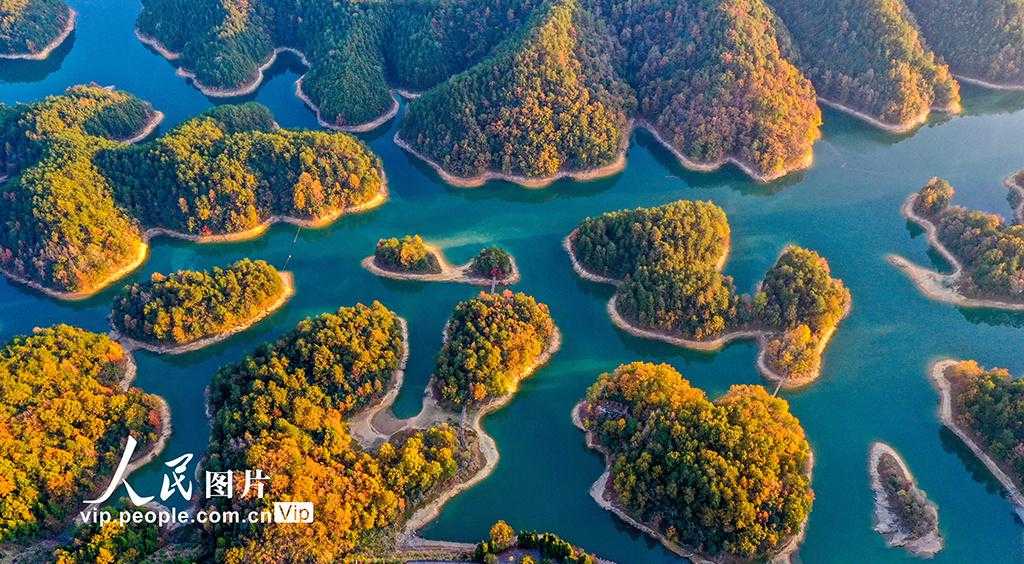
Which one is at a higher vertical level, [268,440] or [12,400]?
[12,400]

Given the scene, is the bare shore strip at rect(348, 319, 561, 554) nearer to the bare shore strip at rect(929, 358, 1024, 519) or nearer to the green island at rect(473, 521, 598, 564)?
the green island at rect(473, 521, 598, 564)

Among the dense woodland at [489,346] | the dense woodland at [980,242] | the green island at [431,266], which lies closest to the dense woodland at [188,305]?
the green island at [431,266]

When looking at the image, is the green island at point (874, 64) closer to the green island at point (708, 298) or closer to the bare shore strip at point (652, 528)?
the green island at point (708, 298)

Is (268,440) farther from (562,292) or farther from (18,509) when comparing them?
(562,292)

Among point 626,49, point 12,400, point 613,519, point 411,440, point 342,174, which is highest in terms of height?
point 626,49

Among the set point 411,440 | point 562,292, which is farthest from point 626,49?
point 411,440

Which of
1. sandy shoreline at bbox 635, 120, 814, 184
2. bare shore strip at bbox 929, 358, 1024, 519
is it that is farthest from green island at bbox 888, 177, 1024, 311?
sandy shoreline at bbox 635, 120, 814, 184

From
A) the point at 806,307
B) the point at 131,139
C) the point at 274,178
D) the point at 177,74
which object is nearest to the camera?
the point at 806,307
